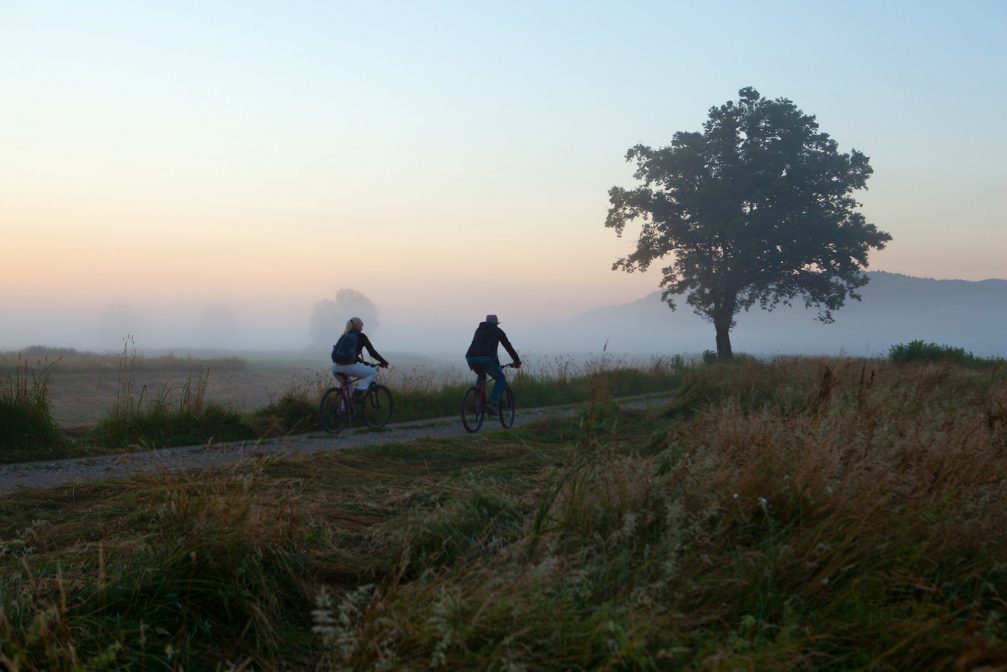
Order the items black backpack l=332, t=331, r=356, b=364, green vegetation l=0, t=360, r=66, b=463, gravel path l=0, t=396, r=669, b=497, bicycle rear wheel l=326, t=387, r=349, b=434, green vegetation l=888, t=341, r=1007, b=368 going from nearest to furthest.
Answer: gravel path l=0, t=396, r=669, b=497
green vegetation l=0, t=360, r=66, b=463
bicycle rear wheel l=326, t=387, r=349, b=434
black backpack l=332, t=331, r=356, b=364
green vegetation l=888, t=341, r=1007, b=368

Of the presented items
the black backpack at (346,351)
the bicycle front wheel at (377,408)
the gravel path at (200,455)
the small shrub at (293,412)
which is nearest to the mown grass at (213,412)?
the small shrub at (293,412)

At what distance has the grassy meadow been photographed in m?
3.47

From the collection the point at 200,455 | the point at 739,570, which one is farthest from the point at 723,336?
the point at 739,570

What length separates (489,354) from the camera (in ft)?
47.0

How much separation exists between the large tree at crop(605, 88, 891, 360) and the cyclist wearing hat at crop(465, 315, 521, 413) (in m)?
24.6

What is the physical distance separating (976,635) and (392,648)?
7.83ft

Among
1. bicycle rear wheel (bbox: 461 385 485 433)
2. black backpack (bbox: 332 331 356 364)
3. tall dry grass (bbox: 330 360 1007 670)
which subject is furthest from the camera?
black backpack (bbox: 332 331 356 364)

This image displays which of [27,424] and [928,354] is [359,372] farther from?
[928,354]

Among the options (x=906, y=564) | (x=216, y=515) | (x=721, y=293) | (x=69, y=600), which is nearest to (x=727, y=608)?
(x=906, y=564)

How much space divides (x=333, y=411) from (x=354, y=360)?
0.92 m

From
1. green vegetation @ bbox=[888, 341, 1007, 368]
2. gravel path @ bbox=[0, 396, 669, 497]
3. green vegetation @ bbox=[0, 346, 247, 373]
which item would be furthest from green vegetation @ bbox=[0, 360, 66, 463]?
green vegetation @ bbox=[888, 341, 1007, 368]

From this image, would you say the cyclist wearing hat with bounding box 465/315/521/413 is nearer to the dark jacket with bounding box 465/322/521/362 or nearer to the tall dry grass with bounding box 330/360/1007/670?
the dark jacket with bounding box 465/322/521/362

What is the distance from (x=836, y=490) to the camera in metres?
5.09

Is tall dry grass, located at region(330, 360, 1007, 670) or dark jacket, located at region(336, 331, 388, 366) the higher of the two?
dark jacket, located at region(336, 331, 388, 366)
